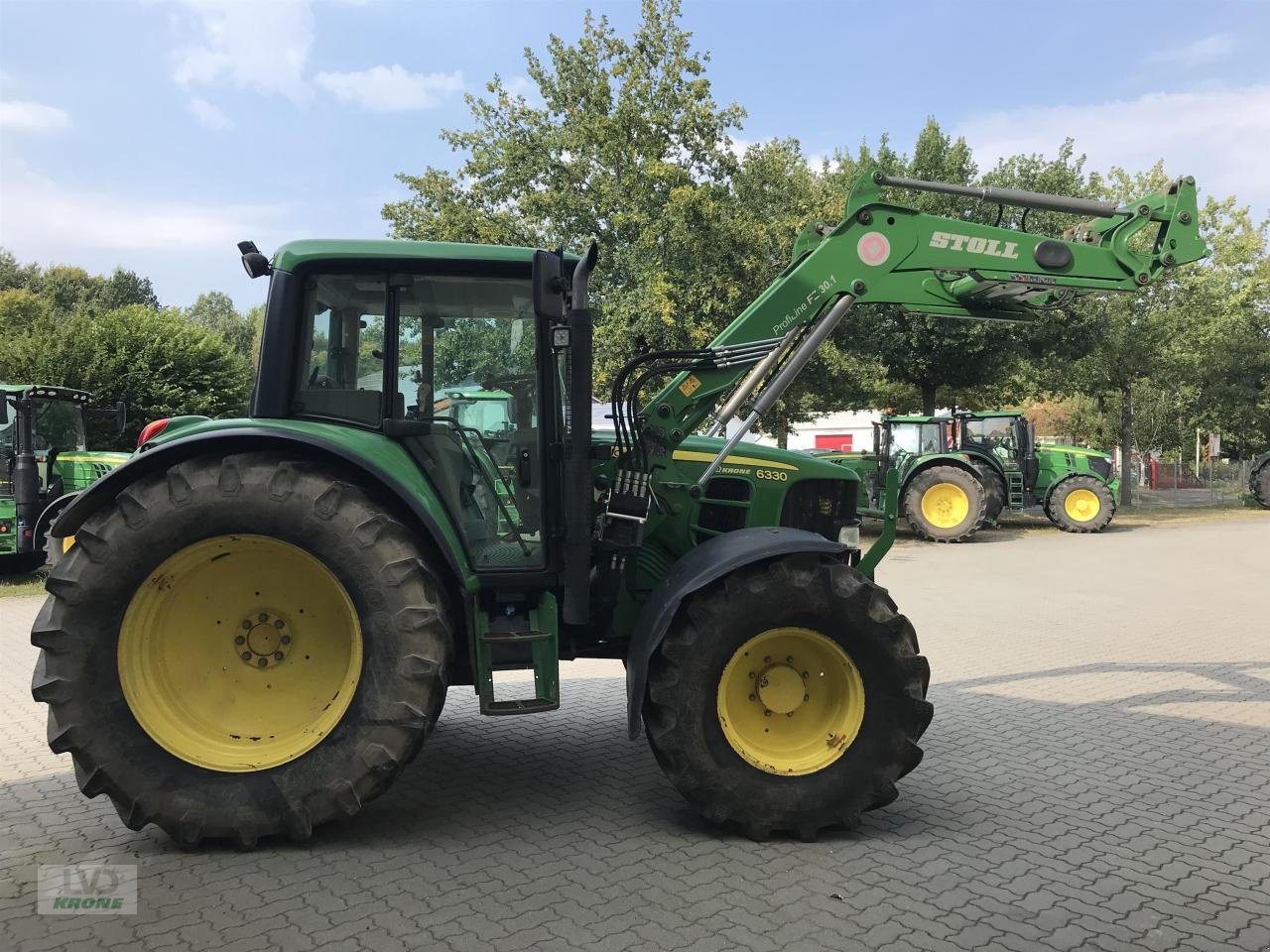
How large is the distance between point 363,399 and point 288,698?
1.35 m

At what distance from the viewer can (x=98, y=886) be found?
339 cm

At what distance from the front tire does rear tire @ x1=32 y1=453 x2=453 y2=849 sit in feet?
3.44

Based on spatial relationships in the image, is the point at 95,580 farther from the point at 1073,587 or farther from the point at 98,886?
the point at 1073,587

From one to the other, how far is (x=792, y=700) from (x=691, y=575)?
72 centimetres

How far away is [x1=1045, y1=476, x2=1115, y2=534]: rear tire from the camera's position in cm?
1939

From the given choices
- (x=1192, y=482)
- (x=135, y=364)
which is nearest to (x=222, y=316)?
(x=135, y=364)

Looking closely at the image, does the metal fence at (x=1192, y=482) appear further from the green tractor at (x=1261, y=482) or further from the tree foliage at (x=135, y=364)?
the tree foliage at (x=135, y=364)

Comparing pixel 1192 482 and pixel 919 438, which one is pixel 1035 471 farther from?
pixel 1192 482

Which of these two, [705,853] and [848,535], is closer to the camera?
[705,853]

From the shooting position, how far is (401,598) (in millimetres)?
3689

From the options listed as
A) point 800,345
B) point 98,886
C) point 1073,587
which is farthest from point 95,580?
point 1073,587

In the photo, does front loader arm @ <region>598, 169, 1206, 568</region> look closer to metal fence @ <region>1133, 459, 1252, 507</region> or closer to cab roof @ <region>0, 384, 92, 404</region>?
cab roof @ <region>0, 384, 92, 404</region>

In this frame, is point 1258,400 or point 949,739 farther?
point 1258,400

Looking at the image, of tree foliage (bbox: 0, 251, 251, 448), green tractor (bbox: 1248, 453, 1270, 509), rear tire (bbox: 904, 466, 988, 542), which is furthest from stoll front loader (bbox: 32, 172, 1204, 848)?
green tractor (bbox: 1248, 453, 1270, 509)
